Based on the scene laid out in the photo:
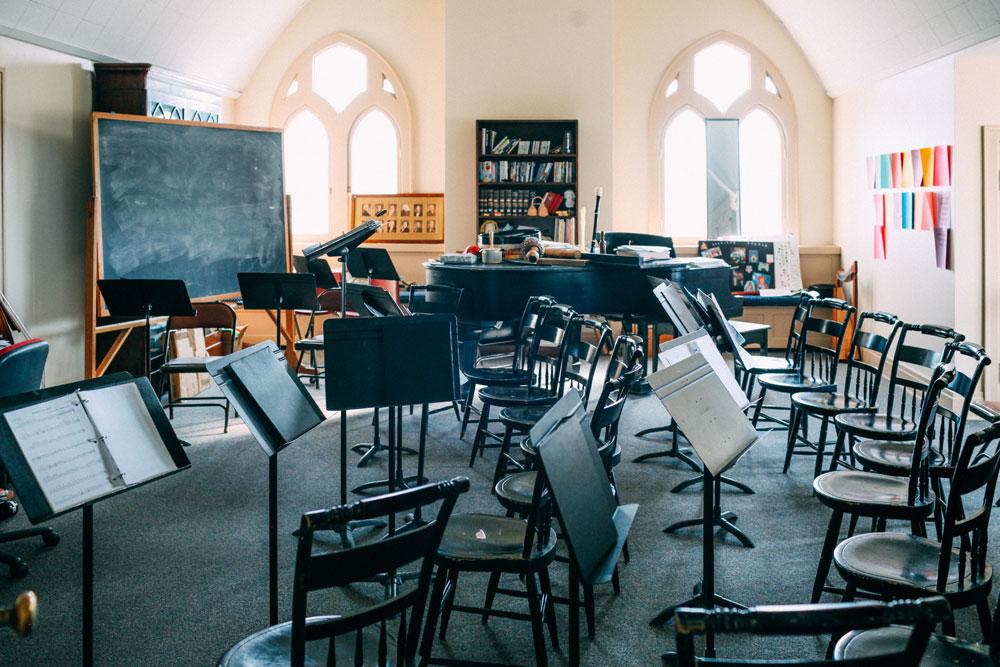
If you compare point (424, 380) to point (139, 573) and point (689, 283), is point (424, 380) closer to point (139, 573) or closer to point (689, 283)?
point (139, 573)

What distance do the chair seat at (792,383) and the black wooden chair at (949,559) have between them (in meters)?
2.18

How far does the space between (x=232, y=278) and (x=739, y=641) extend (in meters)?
5.44

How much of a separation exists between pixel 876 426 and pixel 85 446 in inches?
123

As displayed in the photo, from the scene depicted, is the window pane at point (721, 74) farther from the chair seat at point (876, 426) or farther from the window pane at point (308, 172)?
the chair seat at point (876, 426)

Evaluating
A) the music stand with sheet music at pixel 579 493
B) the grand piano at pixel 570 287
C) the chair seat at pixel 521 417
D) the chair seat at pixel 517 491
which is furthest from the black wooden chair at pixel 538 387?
the music stand with sheet music at pixel 579 493

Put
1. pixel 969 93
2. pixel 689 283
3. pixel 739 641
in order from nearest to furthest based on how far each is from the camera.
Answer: pixel 739 641 → pixel 689 283 → pixel 969 93

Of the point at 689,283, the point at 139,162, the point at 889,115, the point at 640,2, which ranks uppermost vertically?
the point at 640,2

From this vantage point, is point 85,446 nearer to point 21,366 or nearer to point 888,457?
point 21,366

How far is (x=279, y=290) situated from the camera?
5.99 m

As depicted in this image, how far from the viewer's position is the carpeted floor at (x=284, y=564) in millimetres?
2992

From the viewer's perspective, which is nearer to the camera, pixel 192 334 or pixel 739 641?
pixel 739 641

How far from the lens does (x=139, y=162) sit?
647 cm

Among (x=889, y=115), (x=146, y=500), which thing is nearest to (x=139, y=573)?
(x=146, y=500)

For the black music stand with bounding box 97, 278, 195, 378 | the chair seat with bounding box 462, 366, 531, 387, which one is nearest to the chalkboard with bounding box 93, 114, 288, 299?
the black music stand with bounding box 97, 278, 195, 378
